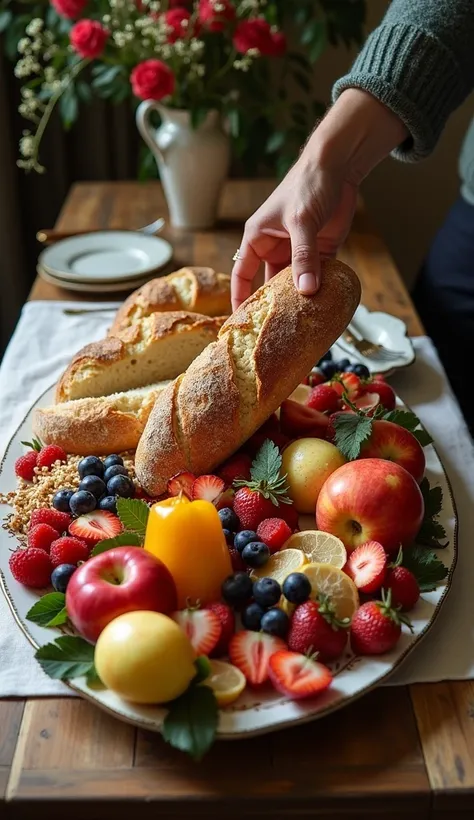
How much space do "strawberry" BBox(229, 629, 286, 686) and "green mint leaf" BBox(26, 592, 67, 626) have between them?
21 centimetres

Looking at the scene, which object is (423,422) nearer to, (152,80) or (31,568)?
(31,568)

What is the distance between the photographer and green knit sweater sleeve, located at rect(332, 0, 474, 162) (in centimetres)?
144

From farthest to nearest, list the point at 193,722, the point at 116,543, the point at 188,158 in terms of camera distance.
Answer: the point at 188,158 < the point at 116,543 < the point at 193,722

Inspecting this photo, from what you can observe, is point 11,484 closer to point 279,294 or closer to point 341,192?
point 279,294

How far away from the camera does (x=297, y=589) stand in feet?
3.06

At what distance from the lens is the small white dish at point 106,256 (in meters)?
1.97

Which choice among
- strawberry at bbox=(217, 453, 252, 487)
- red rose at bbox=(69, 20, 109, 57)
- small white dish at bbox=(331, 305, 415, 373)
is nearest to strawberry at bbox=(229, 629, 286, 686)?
strawberry at bbox=(217, 453, 252, 487)

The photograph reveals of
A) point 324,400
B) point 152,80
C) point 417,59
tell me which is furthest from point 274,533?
point 152,80

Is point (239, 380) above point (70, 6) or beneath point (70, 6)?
beneath

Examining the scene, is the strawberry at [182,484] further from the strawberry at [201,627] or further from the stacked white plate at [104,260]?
the stacked white plate at [104,260]

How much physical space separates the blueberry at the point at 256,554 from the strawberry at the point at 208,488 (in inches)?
4.9

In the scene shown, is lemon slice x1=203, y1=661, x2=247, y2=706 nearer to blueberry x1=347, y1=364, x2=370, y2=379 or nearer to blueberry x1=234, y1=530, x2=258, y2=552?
blueberry x1=234, y1=530, x2=258, y2=552

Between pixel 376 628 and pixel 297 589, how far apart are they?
10 centimetres

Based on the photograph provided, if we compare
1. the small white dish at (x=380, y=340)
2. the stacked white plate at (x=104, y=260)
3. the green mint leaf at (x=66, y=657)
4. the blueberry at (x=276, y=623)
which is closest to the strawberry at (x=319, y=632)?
the blueberry at (x=276, y=623)
